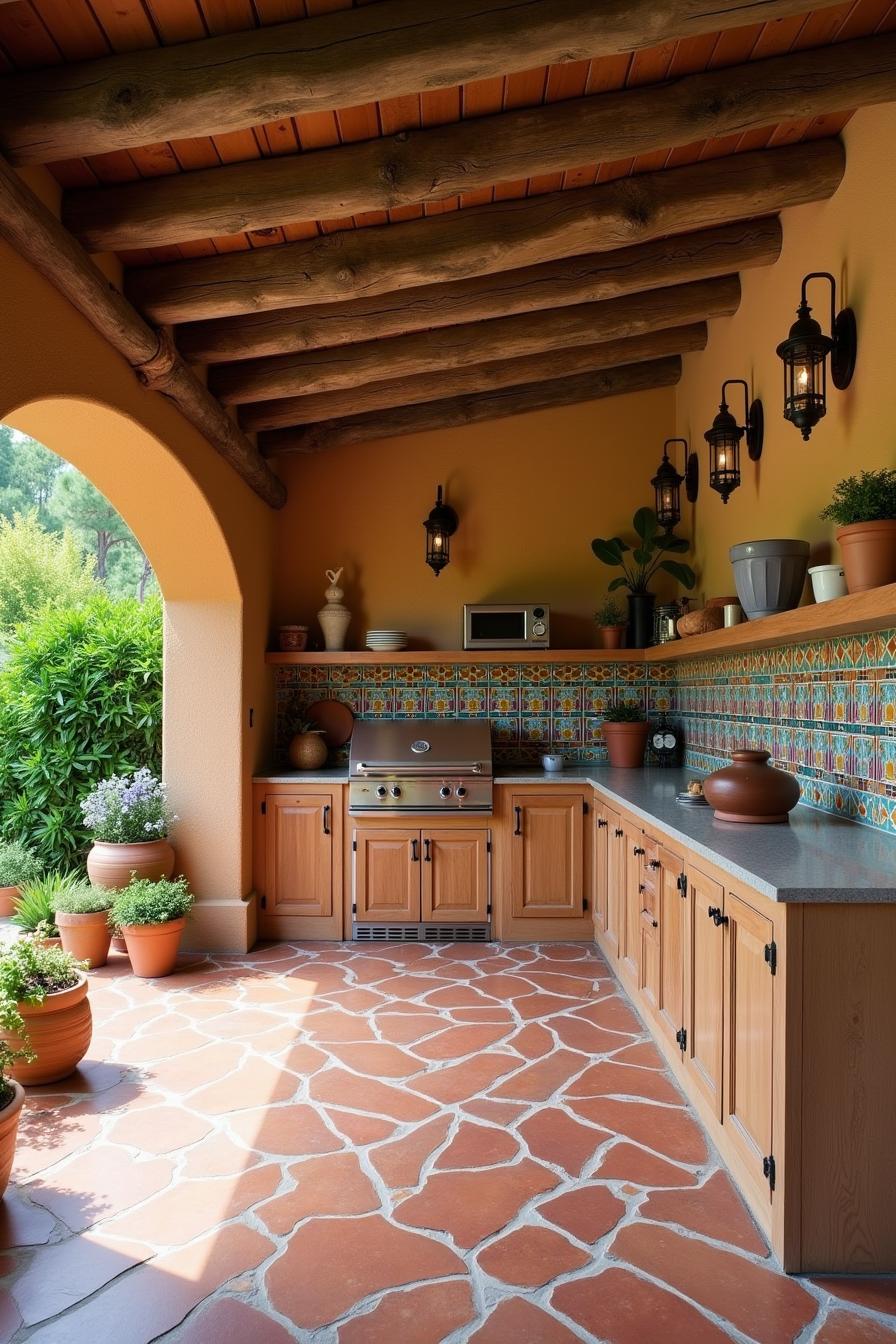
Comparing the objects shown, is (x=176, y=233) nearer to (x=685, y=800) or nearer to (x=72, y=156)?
(x=72, y=156)

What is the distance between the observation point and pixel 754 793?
3008 millimetres

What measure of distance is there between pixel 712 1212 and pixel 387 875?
280 cm

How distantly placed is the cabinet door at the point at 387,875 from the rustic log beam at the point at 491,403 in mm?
2443

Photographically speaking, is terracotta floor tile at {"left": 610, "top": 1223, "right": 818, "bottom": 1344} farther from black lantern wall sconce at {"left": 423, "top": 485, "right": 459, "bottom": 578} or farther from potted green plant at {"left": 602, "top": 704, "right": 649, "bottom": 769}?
black lantern wall sconce at {"left": 423, "top": 485, "right": 459, "bottom": 578}

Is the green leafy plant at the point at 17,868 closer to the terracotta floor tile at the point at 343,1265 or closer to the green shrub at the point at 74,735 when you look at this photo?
the green shrub at the point at 74,735

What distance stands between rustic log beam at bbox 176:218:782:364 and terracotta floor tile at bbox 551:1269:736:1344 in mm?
3540

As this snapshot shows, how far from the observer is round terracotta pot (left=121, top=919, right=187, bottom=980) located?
4207 mm

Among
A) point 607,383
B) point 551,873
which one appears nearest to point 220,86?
point 607,383

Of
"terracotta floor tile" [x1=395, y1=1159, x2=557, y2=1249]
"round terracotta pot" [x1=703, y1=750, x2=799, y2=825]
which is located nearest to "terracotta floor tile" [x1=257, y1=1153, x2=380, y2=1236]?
"terracotta floor tile" [x1=395, y1=1159, x2=557, y2=1249]

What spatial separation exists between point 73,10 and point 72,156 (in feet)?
1.12

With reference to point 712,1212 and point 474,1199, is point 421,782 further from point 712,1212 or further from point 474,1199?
point 712,1212

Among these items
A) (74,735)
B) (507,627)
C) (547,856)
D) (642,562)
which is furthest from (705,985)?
(74,735)

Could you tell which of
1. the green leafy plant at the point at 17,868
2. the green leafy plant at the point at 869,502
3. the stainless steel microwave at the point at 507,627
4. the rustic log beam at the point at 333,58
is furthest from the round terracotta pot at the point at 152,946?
the green leafy plant at the point at 869,502

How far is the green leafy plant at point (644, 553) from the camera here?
17.3 feet
